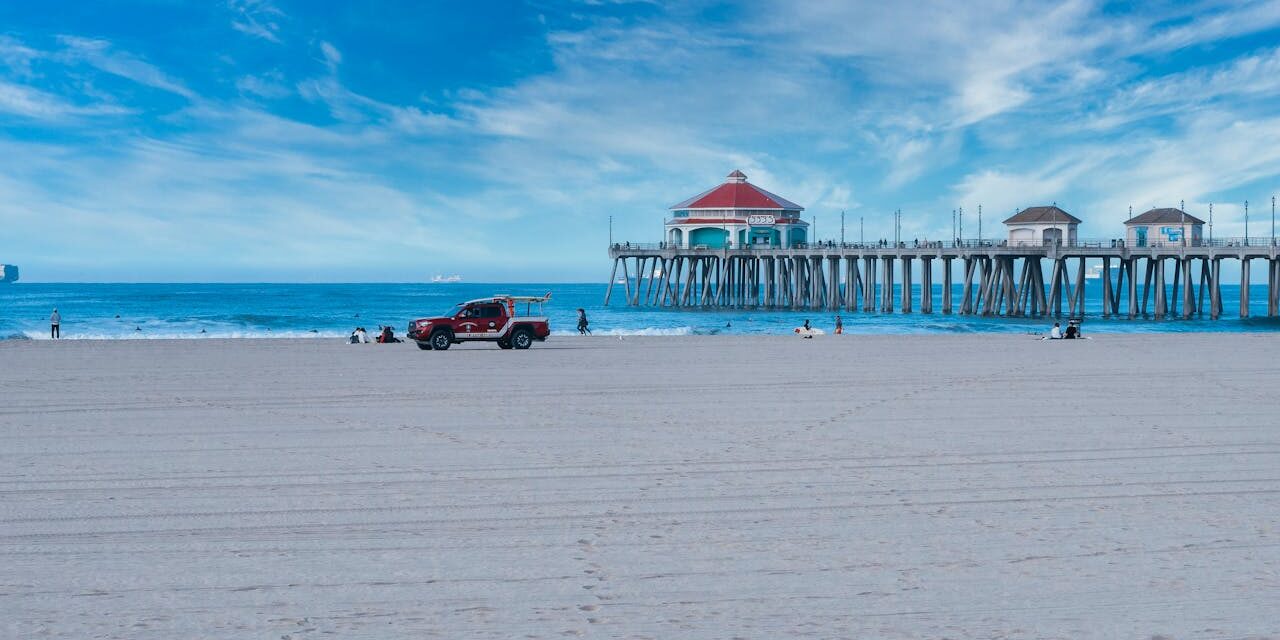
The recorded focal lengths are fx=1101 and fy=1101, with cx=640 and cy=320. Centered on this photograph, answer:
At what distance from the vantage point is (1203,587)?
22.1ft

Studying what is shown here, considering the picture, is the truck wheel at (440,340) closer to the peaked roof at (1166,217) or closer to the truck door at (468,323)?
the truck door at (468,323)

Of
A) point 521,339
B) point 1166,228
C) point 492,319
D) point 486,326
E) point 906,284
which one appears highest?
point 1166,228

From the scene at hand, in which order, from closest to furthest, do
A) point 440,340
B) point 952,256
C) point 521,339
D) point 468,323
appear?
point 440,340, point 468,323, point 521,339, point 952,256

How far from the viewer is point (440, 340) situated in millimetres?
30516

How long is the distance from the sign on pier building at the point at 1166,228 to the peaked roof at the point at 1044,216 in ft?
13.0

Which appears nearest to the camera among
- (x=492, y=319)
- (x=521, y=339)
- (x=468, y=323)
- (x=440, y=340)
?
(x=440, y=340)

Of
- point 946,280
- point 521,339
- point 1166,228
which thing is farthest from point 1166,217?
point 521,339

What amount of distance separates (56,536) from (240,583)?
2065 mm

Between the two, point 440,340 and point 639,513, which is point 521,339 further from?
point 639,513

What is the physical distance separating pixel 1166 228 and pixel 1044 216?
7.50 metres

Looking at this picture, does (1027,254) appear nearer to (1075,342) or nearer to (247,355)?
(1075,342)

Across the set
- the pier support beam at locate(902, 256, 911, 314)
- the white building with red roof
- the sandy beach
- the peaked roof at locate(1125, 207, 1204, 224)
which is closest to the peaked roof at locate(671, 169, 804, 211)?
the white building with red roof

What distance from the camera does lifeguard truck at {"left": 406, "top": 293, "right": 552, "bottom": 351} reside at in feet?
100

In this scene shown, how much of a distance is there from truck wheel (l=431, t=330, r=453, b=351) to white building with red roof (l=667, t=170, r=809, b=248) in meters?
54.6
